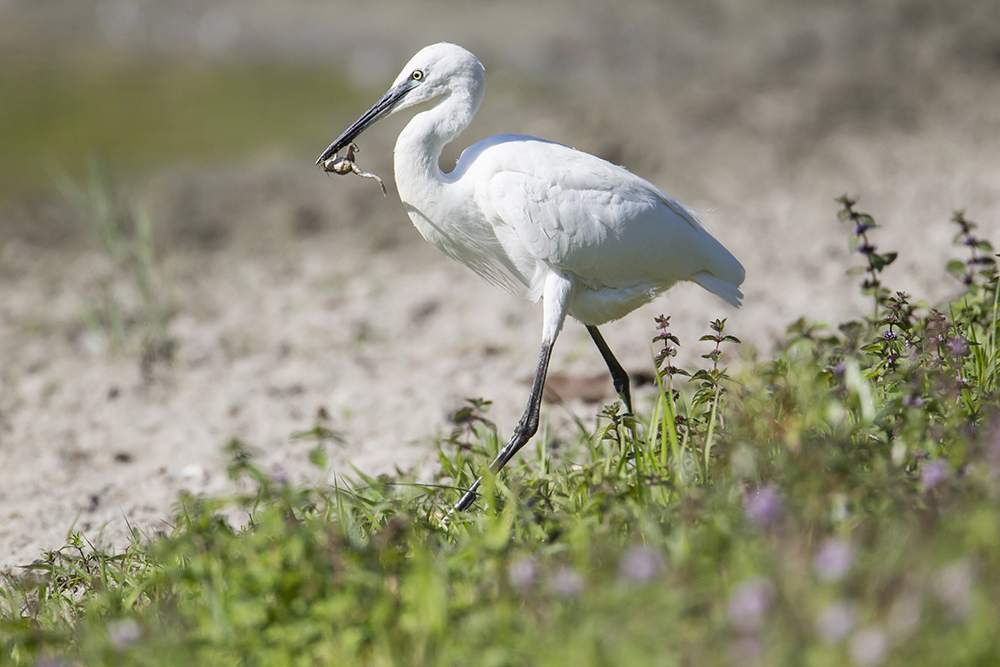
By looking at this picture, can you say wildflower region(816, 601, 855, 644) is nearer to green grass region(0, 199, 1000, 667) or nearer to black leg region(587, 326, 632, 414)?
green grass region(0, 199, 1000, 667)

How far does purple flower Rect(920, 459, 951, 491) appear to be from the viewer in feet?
7.15

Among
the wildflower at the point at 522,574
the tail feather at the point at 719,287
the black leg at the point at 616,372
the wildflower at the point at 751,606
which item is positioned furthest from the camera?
the black leg at the point at 616,372

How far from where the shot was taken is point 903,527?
2.15m

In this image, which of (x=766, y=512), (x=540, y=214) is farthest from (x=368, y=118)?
(x=766, y=512)

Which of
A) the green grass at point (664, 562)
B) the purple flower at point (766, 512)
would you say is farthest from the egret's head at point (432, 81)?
the purple flower at point (766, 512)

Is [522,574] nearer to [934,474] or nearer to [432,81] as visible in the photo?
[934,474]

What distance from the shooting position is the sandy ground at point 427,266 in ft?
14.5

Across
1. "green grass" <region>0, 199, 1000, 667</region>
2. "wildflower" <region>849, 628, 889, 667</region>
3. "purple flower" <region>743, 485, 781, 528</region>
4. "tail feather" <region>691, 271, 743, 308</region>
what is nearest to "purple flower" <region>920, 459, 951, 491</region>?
"green grass" <region>0, 199, 1000, 667</region>

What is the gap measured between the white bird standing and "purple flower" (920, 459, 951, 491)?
150 centimetres

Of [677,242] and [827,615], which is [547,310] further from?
[827,615]

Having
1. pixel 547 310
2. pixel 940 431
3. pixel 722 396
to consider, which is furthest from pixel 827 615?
pixel 547 310

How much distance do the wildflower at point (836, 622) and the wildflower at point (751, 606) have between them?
11 centimetres

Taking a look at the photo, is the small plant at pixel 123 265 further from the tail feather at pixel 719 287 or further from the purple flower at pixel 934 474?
the purple flower at pixel 934 474

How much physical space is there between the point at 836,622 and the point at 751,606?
155mm
